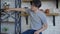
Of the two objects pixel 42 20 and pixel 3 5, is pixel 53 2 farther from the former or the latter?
pixel 42 20

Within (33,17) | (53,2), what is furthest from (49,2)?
(33,17)

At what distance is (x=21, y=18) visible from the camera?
4.21 m

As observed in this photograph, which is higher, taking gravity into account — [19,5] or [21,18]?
[19,5]

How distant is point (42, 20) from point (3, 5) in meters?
2.04

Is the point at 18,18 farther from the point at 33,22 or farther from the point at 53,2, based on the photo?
the point at 33,22

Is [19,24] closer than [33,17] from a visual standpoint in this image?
No

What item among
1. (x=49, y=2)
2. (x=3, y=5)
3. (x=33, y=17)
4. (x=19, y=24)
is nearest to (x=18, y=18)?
(x=19, y=24)

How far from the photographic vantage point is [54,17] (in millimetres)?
Result: 4148

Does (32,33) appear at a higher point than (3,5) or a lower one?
lower

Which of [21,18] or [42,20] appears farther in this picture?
[21,18]

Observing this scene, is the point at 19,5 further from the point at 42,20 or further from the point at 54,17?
the point at 42,20

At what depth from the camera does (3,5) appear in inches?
163

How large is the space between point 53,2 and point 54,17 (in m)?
0.36

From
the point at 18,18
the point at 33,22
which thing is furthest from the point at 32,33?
the point at 18,18
